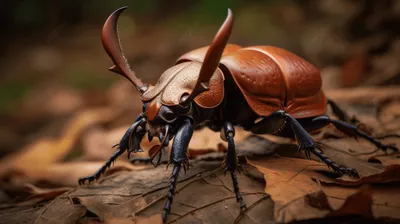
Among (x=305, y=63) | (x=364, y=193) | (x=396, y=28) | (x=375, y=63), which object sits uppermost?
(x=305, y=63)

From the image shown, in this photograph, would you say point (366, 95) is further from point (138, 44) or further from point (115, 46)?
point (138, 44)

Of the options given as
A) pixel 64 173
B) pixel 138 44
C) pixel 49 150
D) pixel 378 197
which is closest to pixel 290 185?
pixel 378 197

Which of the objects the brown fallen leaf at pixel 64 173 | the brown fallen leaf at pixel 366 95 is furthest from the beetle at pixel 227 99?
the brown fallen leaf at pixel 366 95

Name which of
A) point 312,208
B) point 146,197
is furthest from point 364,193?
point 146,197

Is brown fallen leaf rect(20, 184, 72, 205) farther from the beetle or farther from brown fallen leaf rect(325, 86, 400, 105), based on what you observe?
brown fallen leaf rect(325, 86, 400, 105)

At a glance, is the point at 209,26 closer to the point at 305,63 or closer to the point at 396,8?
the point at 396,8

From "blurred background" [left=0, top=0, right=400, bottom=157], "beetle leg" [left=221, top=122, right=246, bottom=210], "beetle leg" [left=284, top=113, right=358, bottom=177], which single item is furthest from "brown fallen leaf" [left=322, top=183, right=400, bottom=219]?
"blurred background" [left=0, top=0, right=400, bottom=157]
